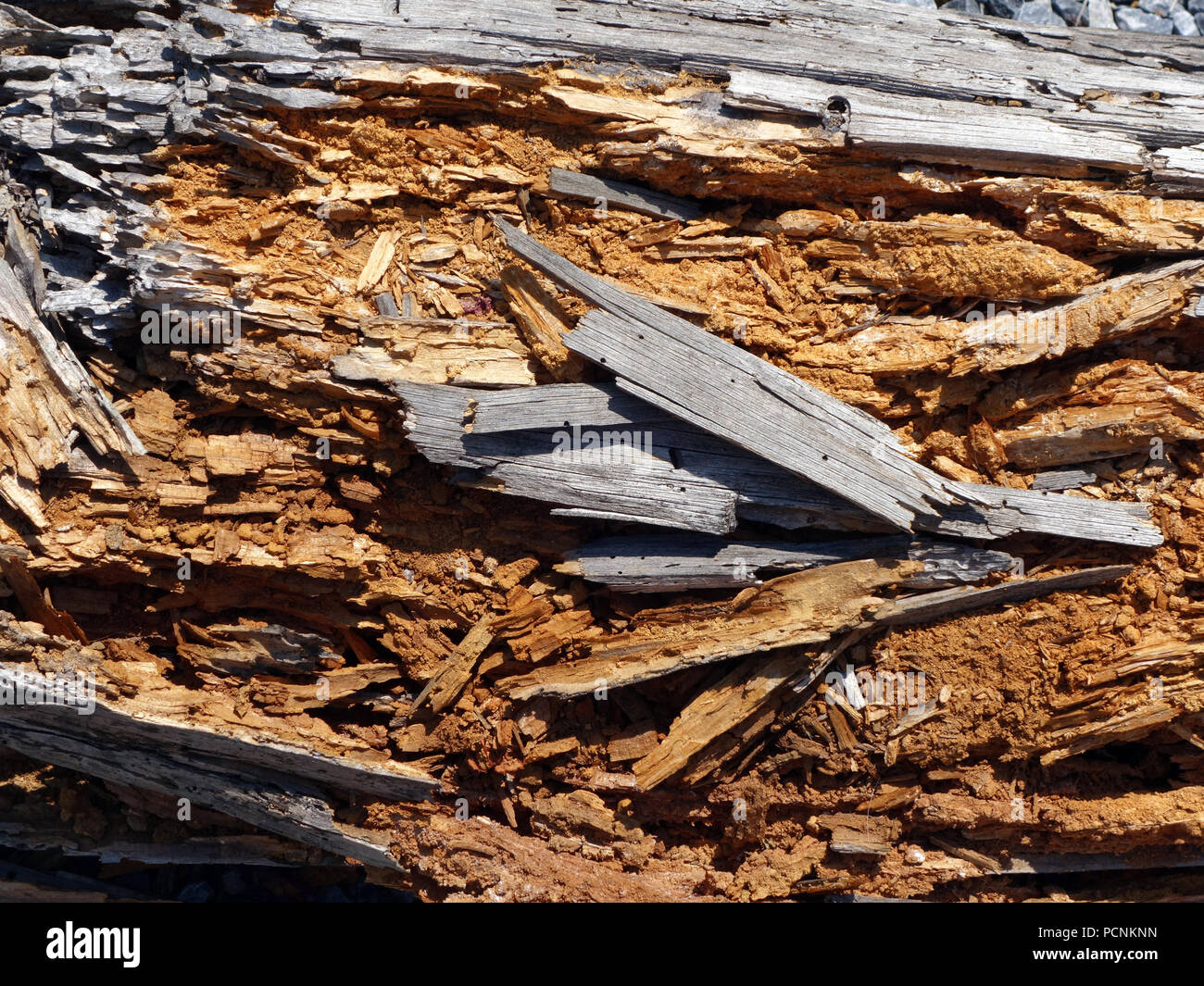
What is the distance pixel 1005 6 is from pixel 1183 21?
1411 millimetres

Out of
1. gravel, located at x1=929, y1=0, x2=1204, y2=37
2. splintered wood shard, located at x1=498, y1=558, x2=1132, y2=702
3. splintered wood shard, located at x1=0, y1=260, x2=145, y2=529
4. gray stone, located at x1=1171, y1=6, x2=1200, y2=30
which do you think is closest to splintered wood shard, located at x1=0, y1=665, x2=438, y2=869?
splintered wood shard, located at x1=498, y1=558, x2=1132, y2=702

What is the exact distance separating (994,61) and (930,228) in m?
1.28

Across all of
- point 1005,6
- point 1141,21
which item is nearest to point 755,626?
point 1005,6

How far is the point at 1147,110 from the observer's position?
198 inches

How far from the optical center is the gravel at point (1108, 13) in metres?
6.38

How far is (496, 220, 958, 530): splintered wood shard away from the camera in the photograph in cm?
438

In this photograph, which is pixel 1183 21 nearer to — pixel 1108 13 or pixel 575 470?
pixel 1108 13

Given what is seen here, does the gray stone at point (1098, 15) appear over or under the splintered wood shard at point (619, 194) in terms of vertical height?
over

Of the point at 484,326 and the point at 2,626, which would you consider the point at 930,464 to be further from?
the point at 2,626

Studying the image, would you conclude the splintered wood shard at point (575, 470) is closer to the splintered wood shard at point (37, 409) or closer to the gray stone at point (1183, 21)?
the splintered wood shard at point (37, 409)

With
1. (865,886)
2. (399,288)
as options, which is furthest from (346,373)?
(865,886)

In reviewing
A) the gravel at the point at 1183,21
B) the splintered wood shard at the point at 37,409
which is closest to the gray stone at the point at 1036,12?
the gravel at the point at 1183,21

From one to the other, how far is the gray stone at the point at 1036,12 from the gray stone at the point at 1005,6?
3cm
